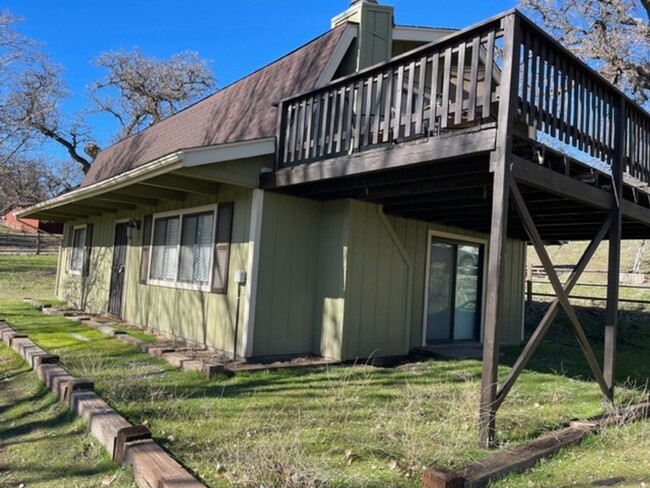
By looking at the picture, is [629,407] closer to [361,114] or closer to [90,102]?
[361,114]

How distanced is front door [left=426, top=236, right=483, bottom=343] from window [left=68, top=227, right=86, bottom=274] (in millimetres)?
8370

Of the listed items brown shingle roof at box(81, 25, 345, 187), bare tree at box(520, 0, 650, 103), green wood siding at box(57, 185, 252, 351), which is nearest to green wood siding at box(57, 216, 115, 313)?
green wood siding at box(57, 185, 252, 351)

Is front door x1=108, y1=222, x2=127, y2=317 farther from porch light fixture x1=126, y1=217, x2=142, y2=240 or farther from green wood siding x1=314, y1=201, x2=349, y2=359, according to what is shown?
green wood siding x1=314, y1=201, x2=349, y2=359

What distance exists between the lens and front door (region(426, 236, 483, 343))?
27.3 ft

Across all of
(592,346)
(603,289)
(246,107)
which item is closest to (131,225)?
(246,107)

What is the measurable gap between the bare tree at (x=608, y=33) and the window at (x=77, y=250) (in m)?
15.6

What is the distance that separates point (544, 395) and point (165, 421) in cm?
377

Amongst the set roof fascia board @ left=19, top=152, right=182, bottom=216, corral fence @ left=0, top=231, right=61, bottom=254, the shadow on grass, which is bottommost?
the shadow on grass

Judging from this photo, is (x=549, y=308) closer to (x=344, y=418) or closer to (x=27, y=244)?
(x=344, y=418)

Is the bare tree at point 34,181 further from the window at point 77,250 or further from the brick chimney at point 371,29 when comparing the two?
the brick chimney at point 371,29

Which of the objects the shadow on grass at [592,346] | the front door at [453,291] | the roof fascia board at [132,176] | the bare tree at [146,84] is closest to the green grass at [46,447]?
the roof fascia board at [132,176]

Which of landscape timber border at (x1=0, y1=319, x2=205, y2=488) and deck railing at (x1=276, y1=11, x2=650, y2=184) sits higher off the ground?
deck railing at (x1=276, y1=11, x2=650, y2=184)

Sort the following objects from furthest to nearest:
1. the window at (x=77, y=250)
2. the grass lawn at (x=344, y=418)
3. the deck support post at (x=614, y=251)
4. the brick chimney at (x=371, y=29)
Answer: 1. the window at (x=77, y=250)
2. the brick chimney at (x=371, y=29)
3. the deck support post at (x=614, y=251)
4. the grass lawn at (x=344, y=418)

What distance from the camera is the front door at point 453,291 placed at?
832cm
